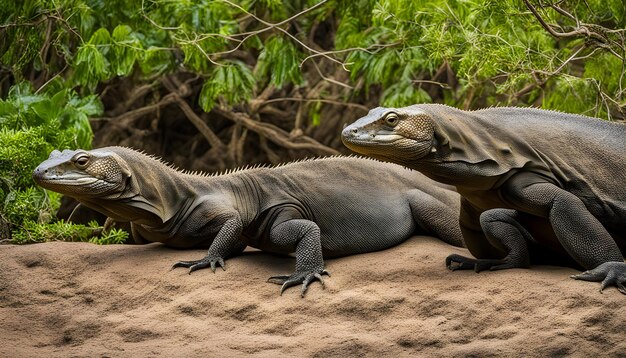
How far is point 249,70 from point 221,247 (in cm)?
436

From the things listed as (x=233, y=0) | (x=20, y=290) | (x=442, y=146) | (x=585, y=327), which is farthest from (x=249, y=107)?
(x=585, y=327)

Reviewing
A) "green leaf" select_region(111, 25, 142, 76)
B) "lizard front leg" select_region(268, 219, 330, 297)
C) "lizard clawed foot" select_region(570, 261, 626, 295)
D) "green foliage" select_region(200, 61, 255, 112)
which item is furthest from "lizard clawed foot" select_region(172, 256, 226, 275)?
"green foliage" select_region(200, 61, 255, 112)

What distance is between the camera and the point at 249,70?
11.1 m

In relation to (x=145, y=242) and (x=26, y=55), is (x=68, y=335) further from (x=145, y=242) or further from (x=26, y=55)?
(x=26, y=55)

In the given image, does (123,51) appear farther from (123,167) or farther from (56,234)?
(123,167)

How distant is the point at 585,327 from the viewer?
5.36m

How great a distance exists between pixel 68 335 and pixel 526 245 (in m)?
3.00

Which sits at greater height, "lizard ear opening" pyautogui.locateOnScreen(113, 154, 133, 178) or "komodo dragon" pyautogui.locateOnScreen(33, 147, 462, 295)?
"lizard ear opening" pyautogui.locateOnScreen(113, 154, 133, 178)

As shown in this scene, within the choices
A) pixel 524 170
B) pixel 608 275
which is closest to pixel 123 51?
pixel 524 170

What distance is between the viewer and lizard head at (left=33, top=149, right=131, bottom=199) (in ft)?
23.0

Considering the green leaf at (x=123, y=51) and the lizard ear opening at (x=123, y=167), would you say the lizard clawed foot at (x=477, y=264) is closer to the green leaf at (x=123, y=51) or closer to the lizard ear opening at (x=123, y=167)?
the lizard ear opening at (x=123, y=167)

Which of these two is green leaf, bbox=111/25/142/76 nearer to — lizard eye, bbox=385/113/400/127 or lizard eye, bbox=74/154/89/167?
lizard eye, bbox=74/154/89/167

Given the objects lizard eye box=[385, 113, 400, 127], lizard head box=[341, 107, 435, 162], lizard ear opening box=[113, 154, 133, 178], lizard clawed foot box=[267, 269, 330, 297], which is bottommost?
lizard clawed foot box=[267, 269, 330, 297]

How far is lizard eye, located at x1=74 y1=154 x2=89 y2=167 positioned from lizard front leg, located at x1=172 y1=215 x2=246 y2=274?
98cm
